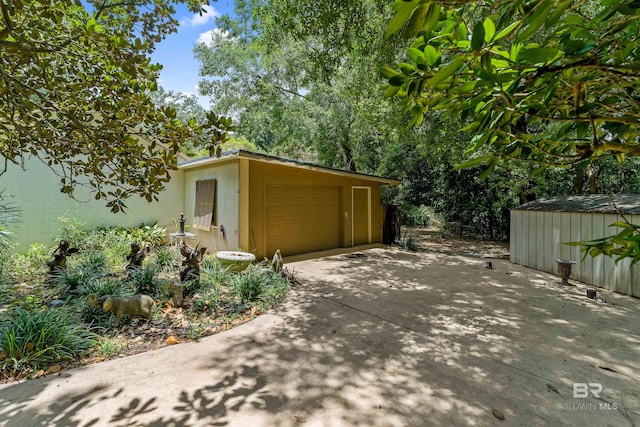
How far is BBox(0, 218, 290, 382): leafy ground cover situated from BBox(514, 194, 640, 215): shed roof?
5.63 metres

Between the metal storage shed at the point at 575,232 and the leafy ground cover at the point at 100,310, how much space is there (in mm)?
5022

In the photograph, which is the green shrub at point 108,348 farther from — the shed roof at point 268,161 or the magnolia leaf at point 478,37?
the magnolia leaf at point 478,37

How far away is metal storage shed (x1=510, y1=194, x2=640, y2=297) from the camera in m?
4.96

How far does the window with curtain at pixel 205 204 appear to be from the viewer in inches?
312

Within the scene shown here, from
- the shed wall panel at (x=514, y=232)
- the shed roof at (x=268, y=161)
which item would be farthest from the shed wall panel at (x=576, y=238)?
the shed roof at (x=268, y=161)

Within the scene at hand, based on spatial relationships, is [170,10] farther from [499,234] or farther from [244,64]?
[499,234]

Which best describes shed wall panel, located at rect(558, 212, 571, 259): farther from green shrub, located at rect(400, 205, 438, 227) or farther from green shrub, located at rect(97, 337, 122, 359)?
green shrub, located at rect(400, 205, 438, 227)

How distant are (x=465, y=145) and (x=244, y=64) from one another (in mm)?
9689

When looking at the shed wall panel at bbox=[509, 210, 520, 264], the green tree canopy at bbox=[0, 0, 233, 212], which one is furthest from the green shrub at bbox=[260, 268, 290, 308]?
the shed wall panel at bbox=[509, 210, 520, 264]

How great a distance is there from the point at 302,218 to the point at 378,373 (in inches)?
226

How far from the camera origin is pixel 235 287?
4652 mm

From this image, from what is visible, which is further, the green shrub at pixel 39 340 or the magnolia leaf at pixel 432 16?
the green shrub at pixel 39 340

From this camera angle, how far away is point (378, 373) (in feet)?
8.93

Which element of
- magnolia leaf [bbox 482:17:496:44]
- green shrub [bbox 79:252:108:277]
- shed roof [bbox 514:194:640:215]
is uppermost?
magnolia leaf [bbox 482:17:496:44]
